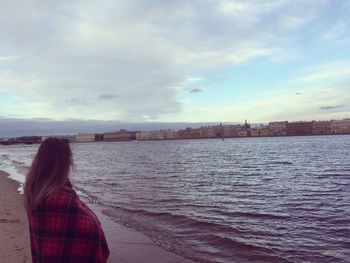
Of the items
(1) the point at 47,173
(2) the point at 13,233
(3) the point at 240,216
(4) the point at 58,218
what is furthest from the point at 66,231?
(3) the point at 240,216

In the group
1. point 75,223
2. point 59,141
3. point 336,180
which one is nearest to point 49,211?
point 75,223

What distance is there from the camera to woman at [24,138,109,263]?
293 centimetres

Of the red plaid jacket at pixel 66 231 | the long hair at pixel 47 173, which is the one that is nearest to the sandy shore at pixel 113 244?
the red plaid jacket at pixel 66 231

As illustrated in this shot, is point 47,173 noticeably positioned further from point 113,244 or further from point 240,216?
point 240,216

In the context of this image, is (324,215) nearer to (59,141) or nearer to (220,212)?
(220,212)

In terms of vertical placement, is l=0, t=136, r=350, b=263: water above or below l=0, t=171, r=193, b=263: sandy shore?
below

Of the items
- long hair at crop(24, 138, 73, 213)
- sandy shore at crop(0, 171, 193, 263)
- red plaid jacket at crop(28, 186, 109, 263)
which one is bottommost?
sandy shore at crop(0, 171, 193, 263)

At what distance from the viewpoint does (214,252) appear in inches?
405

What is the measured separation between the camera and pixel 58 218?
294 cm

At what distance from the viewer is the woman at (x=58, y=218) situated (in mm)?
2934

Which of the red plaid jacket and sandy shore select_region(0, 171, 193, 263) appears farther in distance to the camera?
sandy shore select_region(0, 171, 193, 263)

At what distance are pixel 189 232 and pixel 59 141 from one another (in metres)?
9.94

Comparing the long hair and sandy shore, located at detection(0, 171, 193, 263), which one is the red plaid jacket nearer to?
the long hair

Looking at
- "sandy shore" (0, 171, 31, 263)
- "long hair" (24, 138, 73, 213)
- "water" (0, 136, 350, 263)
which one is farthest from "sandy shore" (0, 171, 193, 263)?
"long hair" (24, 138, 73, 213)
